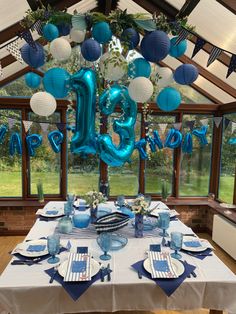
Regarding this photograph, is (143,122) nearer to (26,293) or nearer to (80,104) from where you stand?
(80,104)

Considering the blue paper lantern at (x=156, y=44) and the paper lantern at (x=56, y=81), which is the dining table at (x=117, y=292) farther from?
the blue paper lantern at (x=156, y=44)

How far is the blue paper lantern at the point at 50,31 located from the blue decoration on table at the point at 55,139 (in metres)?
1.95

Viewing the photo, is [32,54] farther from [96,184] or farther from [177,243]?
[96,184]

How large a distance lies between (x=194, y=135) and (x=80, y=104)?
257cm

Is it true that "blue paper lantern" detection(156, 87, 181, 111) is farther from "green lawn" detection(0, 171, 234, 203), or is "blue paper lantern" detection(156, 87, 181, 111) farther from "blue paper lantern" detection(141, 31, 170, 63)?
"green lawn" detection(0, 171, 234, 203)

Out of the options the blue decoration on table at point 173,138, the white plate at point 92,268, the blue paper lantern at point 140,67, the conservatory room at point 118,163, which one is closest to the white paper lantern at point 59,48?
the conservatory room at point 118,163

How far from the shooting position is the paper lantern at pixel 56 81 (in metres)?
2.29

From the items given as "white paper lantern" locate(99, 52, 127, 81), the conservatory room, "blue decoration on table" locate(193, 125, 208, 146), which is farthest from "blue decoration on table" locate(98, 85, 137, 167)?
"blue decoration on table" locate(193, 125, 208, 146)

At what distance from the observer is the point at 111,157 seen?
248 centimetres

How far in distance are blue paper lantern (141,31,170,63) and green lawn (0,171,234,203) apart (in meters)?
2.75

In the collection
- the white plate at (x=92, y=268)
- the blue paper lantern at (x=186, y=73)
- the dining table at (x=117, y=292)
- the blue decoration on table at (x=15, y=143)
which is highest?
the blue paper lantern at (x=186, y=73)

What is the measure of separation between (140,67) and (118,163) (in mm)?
956

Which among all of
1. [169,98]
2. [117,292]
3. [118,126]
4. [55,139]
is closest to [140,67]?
[169,98]

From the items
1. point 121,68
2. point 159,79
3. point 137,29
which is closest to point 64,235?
point 121,68
